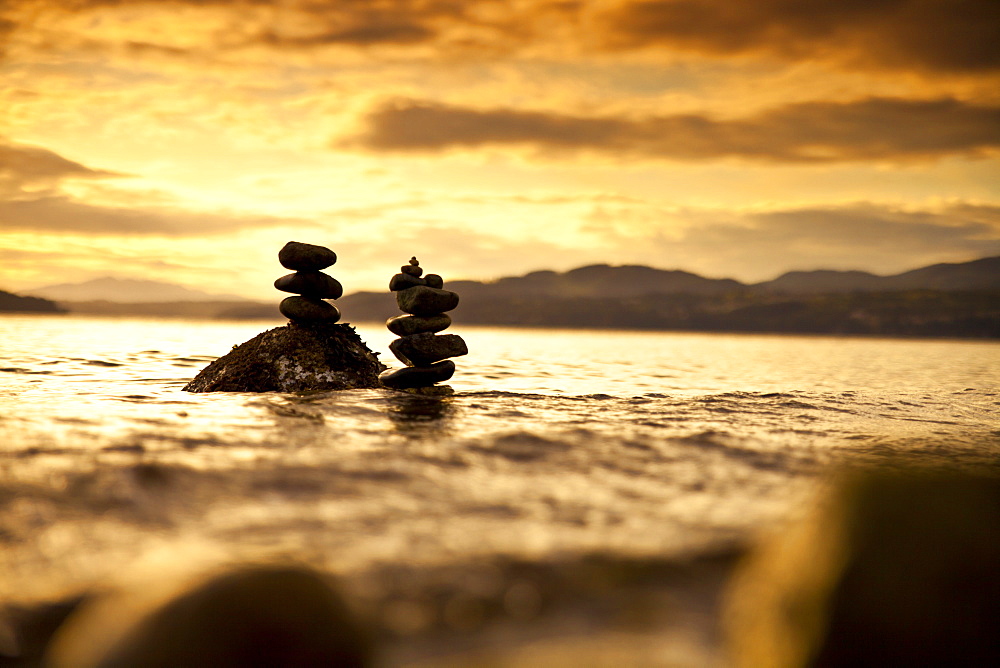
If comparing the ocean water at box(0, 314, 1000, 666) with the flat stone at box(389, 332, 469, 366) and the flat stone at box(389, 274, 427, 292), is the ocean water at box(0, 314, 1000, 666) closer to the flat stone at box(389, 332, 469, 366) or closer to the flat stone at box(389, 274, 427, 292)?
the flat stone at box(389, 332, 469, 366)

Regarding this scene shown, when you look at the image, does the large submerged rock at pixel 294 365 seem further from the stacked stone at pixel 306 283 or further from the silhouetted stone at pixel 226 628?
the silhouetted stone at pixel 226 628

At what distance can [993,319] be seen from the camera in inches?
6816

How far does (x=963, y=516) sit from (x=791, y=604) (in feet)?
5.87

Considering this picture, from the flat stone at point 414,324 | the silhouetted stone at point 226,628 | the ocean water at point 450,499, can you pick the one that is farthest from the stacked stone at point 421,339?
the silhouetted stone at point 226,628

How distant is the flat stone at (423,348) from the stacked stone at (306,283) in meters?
2.78

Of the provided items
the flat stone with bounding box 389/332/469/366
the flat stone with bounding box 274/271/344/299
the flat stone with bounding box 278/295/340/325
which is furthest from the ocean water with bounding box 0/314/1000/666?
the flat stone with bounding box 274/271/344/299

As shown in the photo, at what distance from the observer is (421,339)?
17859 millimetres

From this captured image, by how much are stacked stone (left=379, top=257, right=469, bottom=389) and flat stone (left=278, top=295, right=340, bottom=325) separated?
87.9 inches

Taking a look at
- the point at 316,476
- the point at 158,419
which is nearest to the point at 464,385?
the point at 158,419

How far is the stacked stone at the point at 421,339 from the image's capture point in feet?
58.4

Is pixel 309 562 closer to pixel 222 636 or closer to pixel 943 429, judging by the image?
pixel 222 636

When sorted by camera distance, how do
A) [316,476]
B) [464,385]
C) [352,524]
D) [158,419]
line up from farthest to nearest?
1. [464,385]
2. [158,419]
3. [316,476]
4. [352,524]

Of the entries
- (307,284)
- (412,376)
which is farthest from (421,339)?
(307,284)

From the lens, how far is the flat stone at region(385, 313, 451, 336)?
59.1 ft
